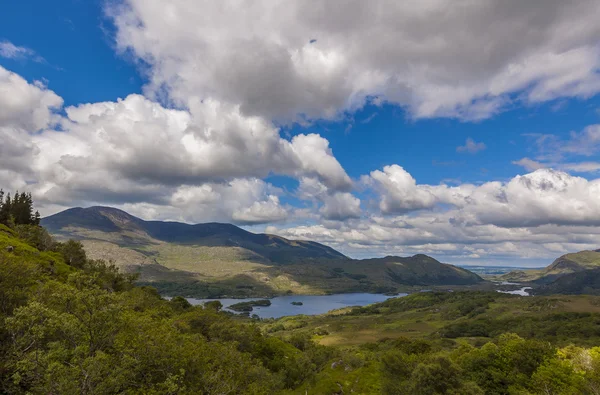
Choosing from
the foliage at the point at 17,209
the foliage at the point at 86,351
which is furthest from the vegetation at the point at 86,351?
the foliage at the point at 17,209

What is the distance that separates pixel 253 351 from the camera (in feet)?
344

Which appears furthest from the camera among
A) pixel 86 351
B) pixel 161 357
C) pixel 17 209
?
pixel 17 209

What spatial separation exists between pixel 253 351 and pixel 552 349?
8604 cm

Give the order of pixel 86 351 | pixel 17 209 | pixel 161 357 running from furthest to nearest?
pixel 17 209 → pixel 161 357 → pixel 86 351

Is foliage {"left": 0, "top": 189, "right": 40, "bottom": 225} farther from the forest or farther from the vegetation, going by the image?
the vegetation

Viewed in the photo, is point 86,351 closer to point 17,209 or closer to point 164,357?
point 164,357

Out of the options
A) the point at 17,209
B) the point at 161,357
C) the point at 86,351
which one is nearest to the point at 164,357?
the point at 161,357

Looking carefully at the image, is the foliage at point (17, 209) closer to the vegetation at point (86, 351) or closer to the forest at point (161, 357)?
the forest at point (161, 357)

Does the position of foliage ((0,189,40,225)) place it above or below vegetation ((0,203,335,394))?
above

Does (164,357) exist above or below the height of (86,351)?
below

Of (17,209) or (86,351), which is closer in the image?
(86,351)

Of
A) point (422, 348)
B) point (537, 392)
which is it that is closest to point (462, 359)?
point (537, 392)

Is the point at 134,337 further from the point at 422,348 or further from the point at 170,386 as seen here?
the point at 422,348

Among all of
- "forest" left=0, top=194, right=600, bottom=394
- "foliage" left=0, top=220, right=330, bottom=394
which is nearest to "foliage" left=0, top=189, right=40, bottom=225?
"forest" left=0, top=194, right=600, bottom=394
